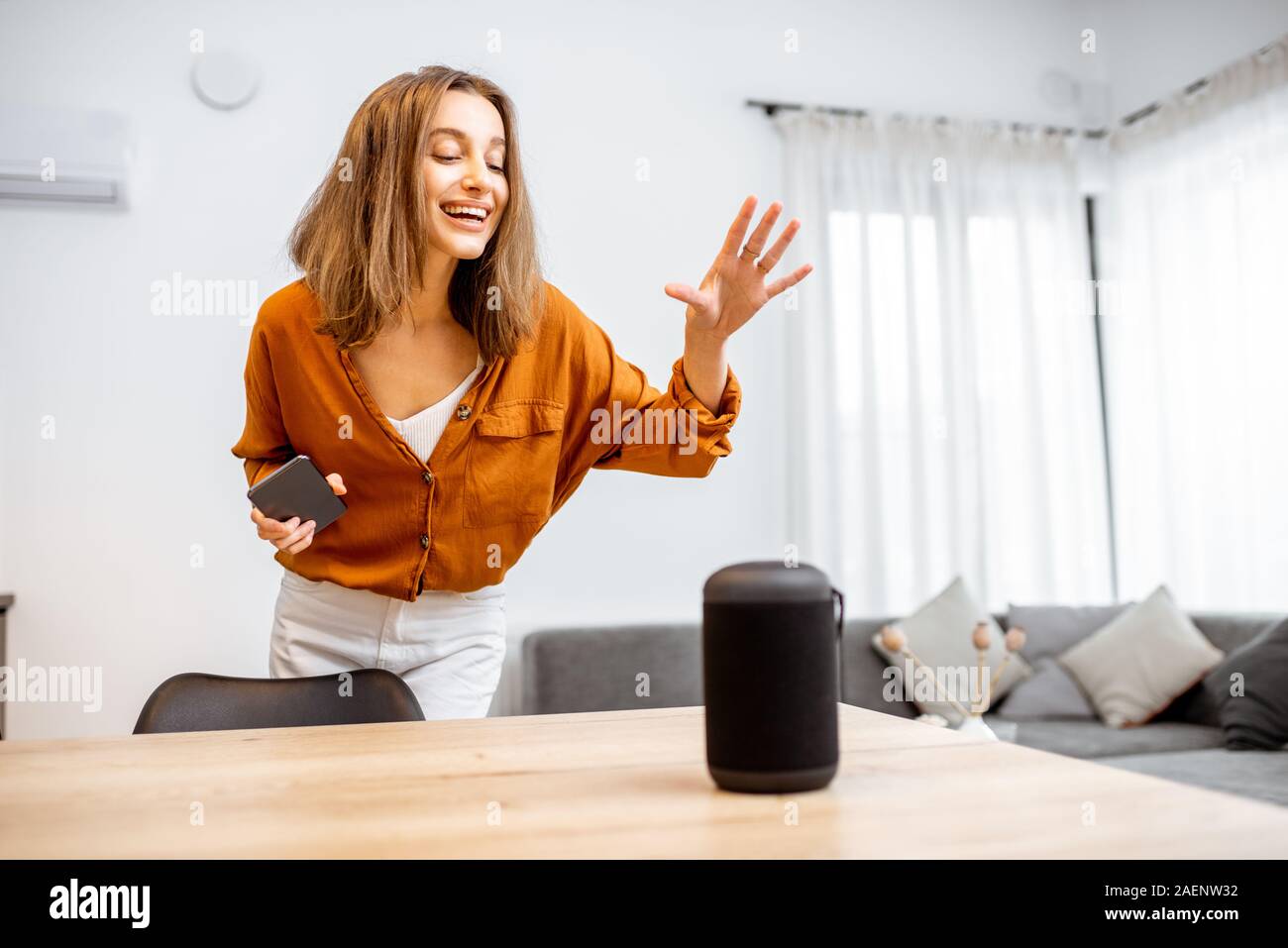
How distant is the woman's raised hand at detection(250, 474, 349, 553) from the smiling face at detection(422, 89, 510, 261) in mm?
425

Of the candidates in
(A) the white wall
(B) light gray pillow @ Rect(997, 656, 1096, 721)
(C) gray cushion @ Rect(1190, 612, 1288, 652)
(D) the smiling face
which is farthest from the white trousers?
(C) gray cushion @ Rect(1190, 612, 1288, 652)

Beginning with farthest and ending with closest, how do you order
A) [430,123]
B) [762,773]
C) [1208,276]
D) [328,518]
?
[1208,276] < [430,123] < [328,518] < [762,773]

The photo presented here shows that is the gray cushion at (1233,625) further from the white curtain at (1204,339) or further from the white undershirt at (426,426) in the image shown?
the white undershirt at (426,426)

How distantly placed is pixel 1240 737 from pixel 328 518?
2.51 meters

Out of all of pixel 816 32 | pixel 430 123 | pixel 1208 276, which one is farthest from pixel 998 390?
pixel 430 123

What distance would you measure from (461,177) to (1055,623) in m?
2.84

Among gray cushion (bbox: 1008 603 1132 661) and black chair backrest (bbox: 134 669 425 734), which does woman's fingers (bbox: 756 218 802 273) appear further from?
gray cushion (bbox: 1008 603 1132 661)

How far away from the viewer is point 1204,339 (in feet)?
12.9

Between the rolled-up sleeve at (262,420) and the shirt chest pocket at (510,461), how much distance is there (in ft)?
1.08

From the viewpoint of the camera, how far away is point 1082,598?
423 centimetres

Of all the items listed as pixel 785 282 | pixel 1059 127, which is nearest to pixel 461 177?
pixel 785 282

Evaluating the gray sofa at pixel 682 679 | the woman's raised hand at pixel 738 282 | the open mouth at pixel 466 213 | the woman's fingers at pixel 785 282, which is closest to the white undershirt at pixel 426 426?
the open mouth at pixel 466 213

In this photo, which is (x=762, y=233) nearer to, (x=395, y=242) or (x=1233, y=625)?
(x=395, y=242)

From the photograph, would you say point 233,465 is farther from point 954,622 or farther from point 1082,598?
point 1082,598
